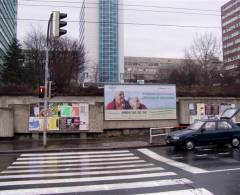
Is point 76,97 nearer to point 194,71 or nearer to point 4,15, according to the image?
point 194,71

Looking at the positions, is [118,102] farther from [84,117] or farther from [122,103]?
[84,117]

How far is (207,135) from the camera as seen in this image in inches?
750

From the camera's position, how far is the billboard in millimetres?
25750

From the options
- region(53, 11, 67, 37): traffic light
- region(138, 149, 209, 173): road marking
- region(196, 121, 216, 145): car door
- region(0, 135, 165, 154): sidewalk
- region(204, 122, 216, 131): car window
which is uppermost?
region(53, 11, 67, 37): traffic light

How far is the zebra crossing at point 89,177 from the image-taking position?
968 cm

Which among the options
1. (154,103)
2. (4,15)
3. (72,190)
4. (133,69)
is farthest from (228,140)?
(133,69)

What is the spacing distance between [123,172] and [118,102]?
1359 centimetres

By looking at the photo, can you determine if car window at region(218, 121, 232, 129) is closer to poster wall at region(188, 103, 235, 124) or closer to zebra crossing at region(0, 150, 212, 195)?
zebra crossing at region(0, 150, 212, 195)

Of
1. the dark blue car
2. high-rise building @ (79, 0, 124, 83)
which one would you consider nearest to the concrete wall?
the dark blue car

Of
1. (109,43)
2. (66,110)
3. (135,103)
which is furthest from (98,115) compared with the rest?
(109,43)

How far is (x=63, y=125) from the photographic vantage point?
24203 mm

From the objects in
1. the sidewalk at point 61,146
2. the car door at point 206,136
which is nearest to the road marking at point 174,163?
the sidewalk at point 61,146

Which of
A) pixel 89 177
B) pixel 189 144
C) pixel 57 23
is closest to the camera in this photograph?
pixel 89 177

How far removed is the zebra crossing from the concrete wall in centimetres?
746
